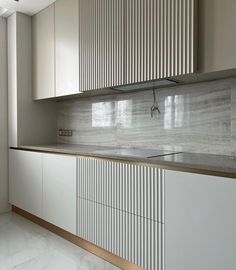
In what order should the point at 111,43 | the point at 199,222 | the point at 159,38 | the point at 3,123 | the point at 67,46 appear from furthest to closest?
the point at 3,123
the point at 67,46
the point at 111,43
the point at 159,38
the point at 199,222

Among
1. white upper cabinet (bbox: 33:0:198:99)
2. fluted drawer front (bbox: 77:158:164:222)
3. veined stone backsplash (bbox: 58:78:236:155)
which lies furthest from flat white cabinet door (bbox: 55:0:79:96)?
fluted drawer front (bbox: 77:158:164:222)

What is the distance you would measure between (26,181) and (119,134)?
47.1 inches

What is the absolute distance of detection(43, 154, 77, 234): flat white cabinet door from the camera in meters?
2.20

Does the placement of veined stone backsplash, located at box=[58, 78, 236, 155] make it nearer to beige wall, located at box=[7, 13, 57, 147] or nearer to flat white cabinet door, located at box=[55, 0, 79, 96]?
flat white cabinet door, located at box=[55, 0, 79, 96]

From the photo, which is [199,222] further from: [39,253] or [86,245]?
[39,253]

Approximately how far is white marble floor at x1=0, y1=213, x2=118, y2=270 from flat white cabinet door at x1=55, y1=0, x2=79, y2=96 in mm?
1419

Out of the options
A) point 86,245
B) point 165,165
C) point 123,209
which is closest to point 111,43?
point 165,165

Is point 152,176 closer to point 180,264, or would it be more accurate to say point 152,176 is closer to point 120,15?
point 180,264

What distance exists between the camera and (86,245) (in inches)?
84.7

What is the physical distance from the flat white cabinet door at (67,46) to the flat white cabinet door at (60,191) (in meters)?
0.70

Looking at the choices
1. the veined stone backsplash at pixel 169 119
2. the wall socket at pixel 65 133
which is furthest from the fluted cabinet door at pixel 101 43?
the wall socket at pixel 65 133

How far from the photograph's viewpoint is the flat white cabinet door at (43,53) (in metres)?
2.72

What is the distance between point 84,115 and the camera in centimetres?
293

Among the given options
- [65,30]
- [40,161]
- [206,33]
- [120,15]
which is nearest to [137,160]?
[206,33]
